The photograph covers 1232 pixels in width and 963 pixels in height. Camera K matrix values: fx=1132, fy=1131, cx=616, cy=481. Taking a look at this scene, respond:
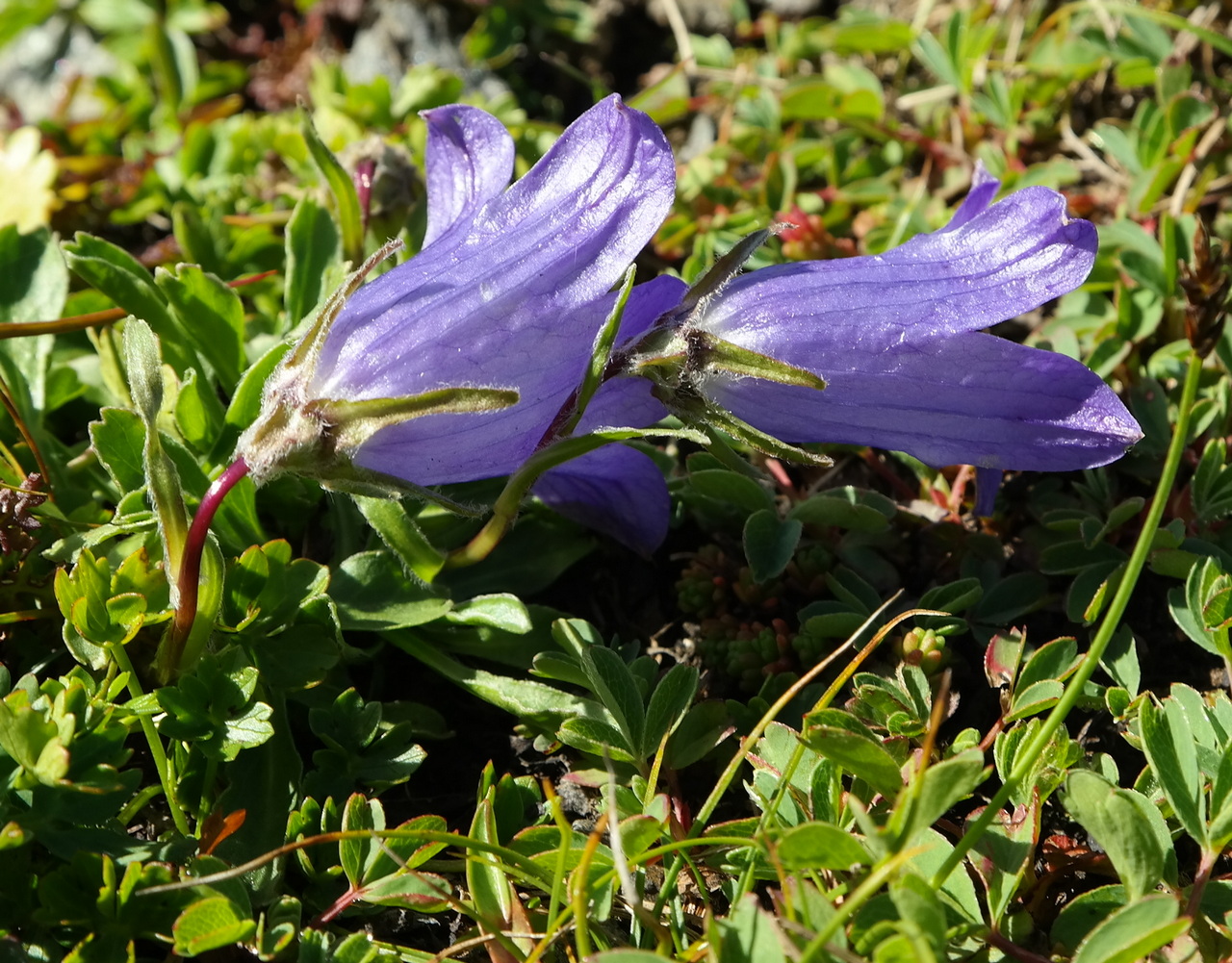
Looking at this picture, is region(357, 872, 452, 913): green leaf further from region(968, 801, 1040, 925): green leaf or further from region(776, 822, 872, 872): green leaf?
region(968, 801, 1040, 925): green leaf

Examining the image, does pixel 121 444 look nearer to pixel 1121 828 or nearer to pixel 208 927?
pixel 208 927

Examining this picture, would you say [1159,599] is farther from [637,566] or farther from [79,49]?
[79,49]

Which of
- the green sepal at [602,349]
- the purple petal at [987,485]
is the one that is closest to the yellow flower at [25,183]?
the green sepal at [602,349]

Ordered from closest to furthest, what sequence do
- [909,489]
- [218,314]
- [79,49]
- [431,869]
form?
[431,869] < [218,314] < [909,489] < [79,49]

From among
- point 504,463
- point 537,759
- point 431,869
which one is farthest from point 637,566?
point 431,869

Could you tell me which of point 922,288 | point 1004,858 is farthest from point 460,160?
point 1004,858
